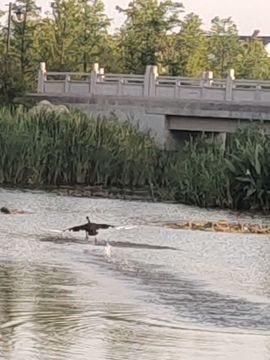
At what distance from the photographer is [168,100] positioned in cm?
4362

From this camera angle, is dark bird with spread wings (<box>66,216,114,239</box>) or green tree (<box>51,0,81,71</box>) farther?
green tree (<box>51,0,81,71</box>)

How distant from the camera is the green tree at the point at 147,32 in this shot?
2210 inches

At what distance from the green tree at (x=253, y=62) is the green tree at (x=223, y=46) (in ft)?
1.88

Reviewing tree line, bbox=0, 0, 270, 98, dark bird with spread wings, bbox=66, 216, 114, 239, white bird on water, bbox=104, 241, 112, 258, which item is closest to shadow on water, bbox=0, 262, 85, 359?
white bird on water, bbox=104, 241, 112, 258

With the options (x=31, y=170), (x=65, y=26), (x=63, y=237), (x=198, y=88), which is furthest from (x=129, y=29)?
(x=63, y=237)

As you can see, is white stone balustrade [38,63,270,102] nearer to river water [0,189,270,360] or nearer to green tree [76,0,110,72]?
green tree [76,0,110,72]

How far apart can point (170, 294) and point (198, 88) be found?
2959 centimetres

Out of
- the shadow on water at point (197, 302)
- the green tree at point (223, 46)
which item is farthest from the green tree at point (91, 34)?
the shadow on water at point (197, 302)

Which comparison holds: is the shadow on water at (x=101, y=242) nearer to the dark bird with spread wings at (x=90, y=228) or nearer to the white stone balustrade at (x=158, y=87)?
the dark bird with spread wings at (x=90, y=228)

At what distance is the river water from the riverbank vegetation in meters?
7.46

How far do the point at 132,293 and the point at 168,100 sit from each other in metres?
30.2

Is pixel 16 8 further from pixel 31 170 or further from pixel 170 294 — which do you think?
pixel 170 294

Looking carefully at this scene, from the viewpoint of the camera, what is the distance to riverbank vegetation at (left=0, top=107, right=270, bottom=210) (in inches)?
1224

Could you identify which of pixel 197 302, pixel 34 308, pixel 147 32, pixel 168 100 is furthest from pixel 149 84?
pixel 34 308
